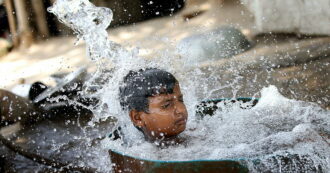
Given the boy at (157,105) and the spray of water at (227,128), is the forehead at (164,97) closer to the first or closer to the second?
the boy at (157,105)

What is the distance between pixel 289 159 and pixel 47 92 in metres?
3.19

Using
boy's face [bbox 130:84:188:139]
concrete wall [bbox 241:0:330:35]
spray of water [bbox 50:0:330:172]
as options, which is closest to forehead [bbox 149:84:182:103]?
boy's face [bbox 130:84:188:139]

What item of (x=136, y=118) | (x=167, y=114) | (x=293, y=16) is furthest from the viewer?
(x=293, y=16)

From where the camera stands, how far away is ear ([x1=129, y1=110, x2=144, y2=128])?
2689 millimetres

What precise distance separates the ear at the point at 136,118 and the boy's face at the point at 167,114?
0.07m

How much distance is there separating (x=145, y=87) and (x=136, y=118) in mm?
205

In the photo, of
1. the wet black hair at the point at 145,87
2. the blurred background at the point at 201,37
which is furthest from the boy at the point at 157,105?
the blurred background at the point at 201,37

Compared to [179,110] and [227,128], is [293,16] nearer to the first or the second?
[227,128]

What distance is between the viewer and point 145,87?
8.59 feet

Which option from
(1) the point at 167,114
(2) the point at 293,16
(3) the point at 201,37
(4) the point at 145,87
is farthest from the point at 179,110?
(2) the point at 293,16

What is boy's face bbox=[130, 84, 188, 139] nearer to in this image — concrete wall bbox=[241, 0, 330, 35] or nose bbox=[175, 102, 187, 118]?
nose bbox=[175, 102, 187, 118]

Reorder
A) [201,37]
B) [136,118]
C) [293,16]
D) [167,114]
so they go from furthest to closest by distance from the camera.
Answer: [293,16]
[201,37]
[136,118]
[167,114]

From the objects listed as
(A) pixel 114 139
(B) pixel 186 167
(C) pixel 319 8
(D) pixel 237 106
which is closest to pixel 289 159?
(B) pixel 186 167

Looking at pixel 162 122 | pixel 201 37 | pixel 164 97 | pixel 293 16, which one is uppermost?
pixel 164 97
